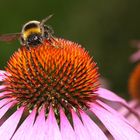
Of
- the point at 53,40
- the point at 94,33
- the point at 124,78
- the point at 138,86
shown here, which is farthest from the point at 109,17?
the point at 53,40

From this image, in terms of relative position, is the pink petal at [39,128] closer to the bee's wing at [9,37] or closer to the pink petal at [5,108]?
the pink petal at [5,108]

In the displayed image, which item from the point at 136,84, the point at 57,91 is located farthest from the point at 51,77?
the point at 136,84

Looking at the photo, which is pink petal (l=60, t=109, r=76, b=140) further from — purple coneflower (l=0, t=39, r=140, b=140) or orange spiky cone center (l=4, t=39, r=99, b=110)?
orange spiky cone center (l=4, t=39, r=99, b=110)

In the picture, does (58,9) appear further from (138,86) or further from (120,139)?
(120,139)

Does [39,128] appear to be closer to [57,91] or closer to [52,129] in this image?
[52,129]

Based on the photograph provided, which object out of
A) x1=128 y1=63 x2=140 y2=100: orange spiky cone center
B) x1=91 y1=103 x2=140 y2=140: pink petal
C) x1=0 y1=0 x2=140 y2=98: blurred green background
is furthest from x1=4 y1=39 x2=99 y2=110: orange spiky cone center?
x1=0 y1=0 x2=140 y2=98: blurred green background

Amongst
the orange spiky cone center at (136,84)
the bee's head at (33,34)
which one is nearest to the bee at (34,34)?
the bee's head at (33,34)
